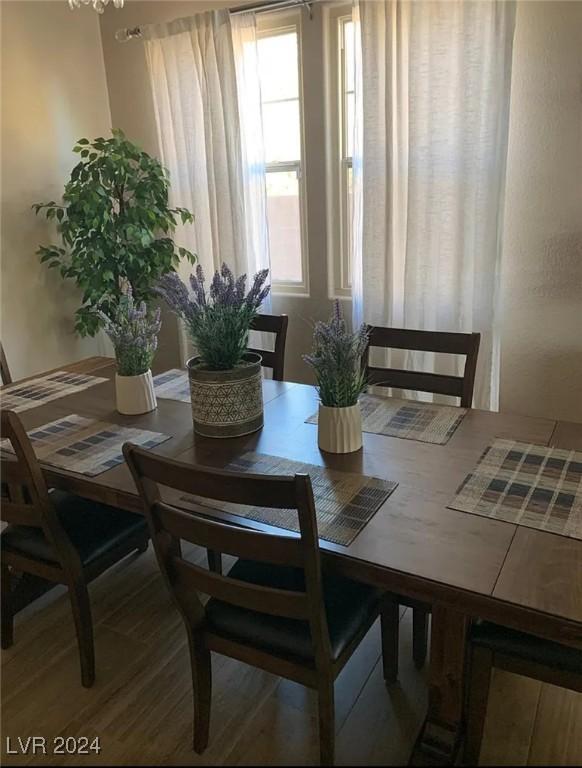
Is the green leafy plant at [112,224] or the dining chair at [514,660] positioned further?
the green leafy plant at [112,224]

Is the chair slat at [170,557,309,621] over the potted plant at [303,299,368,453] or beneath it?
beneath

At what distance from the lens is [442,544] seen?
115 centimetres

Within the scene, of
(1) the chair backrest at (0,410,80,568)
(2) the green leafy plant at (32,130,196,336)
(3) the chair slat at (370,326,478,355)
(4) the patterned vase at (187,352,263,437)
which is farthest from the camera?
(2) the green leafy plant at (32,130,196,336)

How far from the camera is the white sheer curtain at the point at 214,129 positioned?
3088 mm

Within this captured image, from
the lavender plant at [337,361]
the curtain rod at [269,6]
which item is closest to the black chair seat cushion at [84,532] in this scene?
the lavender plant at [337,361]

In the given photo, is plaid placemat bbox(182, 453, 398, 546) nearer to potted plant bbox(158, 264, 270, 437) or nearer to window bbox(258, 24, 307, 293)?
potted plant bbox(158, 264, 270, 437)

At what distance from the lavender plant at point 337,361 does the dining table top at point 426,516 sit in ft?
0.57

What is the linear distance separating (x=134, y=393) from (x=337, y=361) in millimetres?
766

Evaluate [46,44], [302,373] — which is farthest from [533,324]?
[46,44]

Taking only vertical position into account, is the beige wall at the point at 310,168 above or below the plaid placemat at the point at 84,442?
above

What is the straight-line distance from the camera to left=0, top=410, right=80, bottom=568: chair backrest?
1.43 meters

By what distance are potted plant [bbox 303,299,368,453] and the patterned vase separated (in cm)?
25

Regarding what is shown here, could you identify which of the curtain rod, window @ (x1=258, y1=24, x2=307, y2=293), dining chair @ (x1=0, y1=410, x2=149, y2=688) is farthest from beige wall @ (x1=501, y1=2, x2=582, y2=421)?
dining chair @ (x1=0, y1=410, x2=149, y2=688)

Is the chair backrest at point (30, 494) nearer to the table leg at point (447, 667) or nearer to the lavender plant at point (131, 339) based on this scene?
the lavender plant at point (131, 339)
